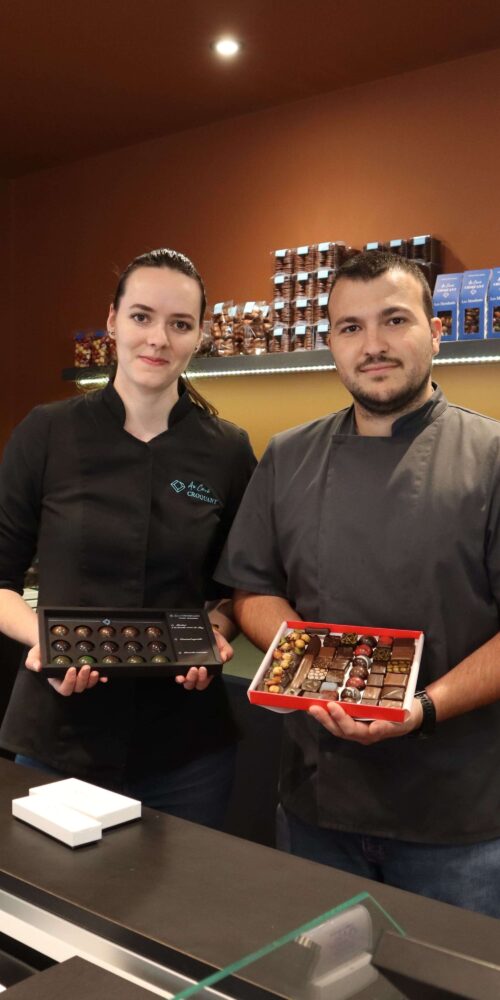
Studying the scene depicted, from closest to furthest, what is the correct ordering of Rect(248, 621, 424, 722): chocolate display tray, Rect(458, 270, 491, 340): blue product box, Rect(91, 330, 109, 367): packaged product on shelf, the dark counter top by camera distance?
the dark counter top → Rect(248, 621, 424, 722): chocolate display tray → Rect(458, 270, 491, 340): blue product box → Rect(91, 330, 109, 367): packaged product on shelf

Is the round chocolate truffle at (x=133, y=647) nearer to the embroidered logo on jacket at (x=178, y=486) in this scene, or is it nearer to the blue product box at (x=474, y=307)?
the embroidered logo on jacket at (x=178, y=486)

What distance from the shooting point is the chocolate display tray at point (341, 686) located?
1333mm

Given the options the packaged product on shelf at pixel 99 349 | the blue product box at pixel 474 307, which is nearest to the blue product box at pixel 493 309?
the blue product box at pixel 474 307

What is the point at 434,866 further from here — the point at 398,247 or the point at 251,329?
the point at 398,247

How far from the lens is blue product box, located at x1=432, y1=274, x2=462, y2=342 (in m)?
2.68

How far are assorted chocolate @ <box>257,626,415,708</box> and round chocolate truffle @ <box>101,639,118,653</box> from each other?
25 centimetres

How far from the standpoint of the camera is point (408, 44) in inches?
130

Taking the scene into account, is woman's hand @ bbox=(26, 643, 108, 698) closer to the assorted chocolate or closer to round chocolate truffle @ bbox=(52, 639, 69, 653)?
round chocolate truffle @ bbox=(52, 639, 69, 653)

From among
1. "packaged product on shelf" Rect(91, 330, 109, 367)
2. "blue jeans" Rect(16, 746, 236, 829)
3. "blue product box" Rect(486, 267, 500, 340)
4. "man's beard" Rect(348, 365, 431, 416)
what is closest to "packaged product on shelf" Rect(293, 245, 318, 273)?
"blue product box" Rect(486, 267, 500, 340)

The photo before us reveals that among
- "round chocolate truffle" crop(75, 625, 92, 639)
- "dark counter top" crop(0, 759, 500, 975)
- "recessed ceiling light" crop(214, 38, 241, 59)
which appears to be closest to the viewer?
"dark counter top" crop(0, 759, 500, 975)

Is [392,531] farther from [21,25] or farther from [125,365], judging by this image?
[21,25]

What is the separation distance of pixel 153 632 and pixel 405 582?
0.43 metres

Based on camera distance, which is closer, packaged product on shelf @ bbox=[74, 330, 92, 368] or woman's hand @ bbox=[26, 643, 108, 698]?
woman's hand @ bbox=[26, 643, 108, 698]

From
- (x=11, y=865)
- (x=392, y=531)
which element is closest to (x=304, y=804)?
(x=392, y=531)
